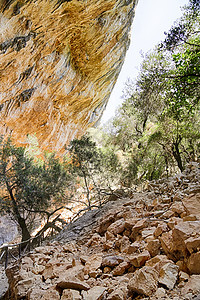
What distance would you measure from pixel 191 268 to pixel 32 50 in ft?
48.6

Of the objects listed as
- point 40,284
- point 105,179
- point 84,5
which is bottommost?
point 40,284

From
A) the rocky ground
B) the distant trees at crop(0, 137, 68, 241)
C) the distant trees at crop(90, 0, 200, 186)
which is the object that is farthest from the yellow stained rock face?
the rocky ground

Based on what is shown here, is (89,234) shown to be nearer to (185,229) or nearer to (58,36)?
(185,229)

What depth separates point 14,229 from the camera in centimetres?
1487

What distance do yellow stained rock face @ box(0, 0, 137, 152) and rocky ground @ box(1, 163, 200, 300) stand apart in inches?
469

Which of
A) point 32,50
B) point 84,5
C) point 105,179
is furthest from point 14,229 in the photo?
point 84,5

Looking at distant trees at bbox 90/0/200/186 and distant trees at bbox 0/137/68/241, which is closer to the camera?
distant trees at bbox 90/0/200/186

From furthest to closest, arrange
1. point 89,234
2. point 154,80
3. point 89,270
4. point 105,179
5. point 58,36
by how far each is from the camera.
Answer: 1. point 58,36
2. point 105,179
3. point 154,80
4. point 89,234
5. point 89,270

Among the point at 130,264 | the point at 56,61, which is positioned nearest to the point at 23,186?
the point at 130,264

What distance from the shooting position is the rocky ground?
4.35 ft

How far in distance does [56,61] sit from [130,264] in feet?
55.0

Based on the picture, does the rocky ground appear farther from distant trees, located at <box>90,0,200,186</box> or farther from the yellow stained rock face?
the yellow stained rock face

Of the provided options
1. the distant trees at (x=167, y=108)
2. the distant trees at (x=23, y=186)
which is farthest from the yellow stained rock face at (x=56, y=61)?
the distant trees at (x=23, y=186)

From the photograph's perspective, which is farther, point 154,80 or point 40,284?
point 154,80
